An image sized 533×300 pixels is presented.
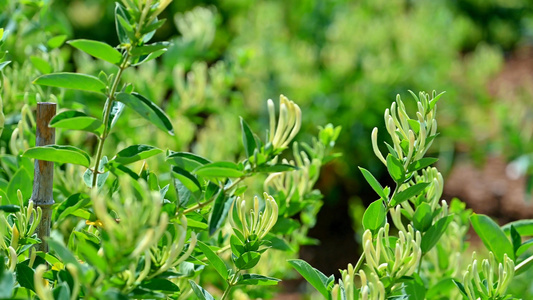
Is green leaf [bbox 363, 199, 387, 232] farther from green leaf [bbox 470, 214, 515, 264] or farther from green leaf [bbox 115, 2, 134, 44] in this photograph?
green leaf [bbox 115, 2, 134, 44]

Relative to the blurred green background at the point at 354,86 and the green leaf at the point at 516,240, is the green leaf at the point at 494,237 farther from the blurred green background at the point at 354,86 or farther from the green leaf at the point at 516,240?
the blurred green background at the point at 354,86

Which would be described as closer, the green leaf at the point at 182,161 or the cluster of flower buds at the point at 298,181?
the green leaf at the point at 182,161

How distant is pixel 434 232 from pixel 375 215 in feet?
0.30

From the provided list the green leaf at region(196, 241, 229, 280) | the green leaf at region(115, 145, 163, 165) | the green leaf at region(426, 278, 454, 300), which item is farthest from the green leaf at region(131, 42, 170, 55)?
the green leaf at region(426, 278, 454, 300)

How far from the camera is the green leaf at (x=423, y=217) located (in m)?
0.78

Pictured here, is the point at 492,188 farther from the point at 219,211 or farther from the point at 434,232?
the point at 219,211

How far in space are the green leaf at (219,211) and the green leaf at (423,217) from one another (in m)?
0.22

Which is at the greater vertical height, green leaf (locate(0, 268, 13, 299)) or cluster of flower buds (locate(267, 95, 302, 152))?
cluster of flower buds (locate(267, 95, 302, 152))

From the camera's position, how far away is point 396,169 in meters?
0.71

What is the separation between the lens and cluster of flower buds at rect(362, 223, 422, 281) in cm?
67

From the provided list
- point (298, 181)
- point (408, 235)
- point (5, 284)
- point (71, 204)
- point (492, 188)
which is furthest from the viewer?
point (492, 188)

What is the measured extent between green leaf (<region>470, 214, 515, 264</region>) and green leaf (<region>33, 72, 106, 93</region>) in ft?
1.60

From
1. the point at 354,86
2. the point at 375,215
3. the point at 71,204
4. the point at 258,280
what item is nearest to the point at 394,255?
the point at 375,215

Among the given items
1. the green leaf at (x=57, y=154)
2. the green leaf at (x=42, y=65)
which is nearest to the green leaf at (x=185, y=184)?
the green leaf at (x=57, y=154)
